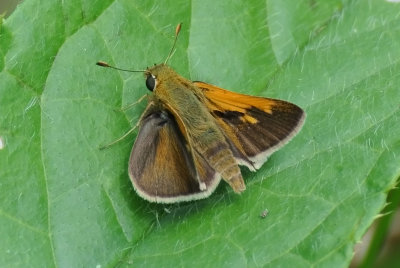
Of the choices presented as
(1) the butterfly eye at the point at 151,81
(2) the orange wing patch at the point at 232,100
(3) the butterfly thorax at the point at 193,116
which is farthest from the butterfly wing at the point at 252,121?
(1) the butterfly eye at the point at 151,81

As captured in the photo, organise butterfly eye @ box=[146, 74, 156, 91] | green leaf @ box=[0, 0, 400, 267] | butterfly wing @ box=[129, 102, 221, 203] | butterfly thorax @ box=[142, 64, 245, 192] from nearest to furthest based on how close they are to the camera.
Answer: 1. green leaf @ box=[0, 0, 400, 267]
2. butterfly wing @ box=[129, 102, 221, 203]
3. butterfly thorax @ box=[142, 64, 245, 192]
4. butterfly eye @ box=[146, 74, 156, 91]

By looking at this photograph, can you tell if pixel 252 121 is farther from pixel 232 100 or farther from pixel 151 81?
pixel 151 81

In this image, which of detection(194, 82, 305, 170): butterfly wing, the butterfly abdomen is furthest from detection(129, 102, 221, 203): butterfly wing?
detection(194, 82, 305, 170): butterfly wing

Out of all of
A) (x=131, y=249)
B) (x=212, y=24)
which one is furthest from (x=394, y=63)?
(x=131, y=249)

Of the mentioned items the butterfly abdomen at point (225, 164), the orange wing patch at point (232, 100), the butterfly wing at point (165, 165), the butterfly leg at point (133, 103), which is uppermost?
the orange wing patch at point (232, 100)

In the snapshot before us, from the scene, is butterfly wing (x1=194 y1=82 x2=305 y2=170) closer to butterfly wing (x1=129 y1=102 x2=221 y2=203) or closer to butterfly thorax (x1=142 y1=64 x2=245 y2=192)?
butterfly thorax (x1=142 y1=64 x2=245 y2=192)

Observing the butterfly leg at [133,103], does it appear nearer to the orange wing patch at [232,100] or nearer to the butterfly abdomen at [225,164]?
the orange wing patch at [232,100]
